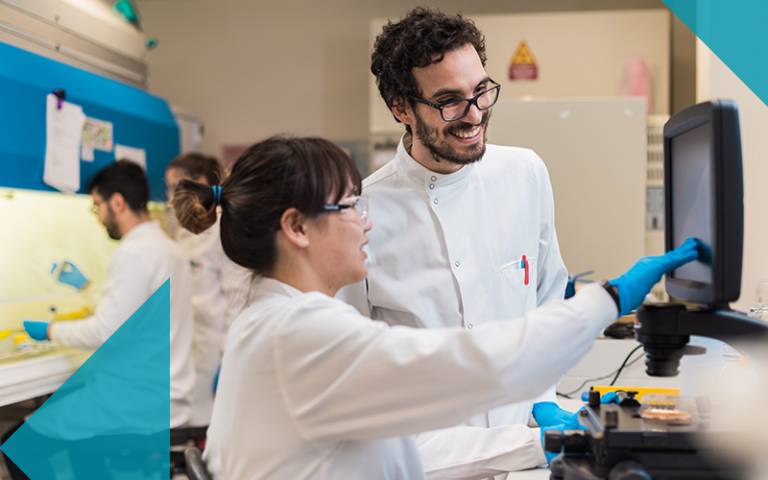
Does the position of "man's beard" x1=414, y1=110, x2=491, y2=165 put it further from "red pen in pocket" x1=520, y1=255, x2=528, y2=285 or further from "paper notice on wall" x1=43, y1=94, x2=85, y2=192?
"paper notice on wall" x1=43, y1=94, x2=85, y2=192

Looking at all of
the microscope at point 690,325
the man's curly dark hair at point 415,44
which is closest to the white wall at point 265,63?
the man's curly dark hair at point 415,44

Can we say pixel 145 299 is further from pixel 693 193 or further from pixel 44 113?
pixel 693 193

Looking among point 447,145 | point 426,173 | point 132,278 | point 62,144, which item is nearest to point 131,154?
point 62,144

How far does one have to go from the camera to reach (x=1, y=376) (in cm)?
284

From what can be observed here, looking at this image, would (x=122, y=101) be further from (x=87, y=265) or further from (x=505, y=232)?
(x=505, y=232)

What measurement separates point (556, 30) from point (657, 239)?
4.73ft

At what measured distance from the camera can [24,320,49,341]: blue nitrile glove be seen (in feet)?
10.6

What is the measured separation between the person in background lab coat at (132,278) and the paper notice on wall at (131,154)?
285mm

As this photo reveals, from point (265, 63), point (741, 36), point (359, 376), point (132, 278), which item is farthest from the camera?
point (265, 63)

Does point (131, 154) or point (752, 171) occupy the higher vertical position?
point (131, 154)

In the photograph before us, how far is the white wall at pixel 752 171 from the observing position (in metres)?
2.71

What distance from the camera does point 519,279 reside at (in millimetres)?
1839

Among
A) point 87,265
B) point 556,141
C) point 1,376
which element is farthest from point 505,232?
point 87,265

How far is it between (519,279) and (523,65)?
2.65m
